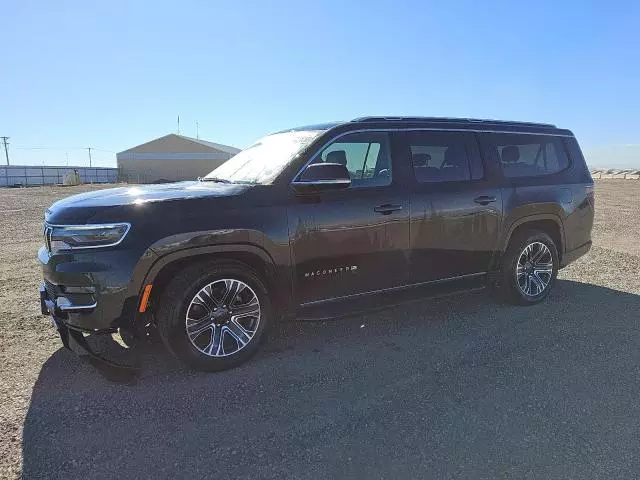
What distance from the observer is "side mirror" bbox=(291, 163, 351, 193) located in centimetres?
400

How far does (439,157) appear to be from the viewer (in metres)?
4.97

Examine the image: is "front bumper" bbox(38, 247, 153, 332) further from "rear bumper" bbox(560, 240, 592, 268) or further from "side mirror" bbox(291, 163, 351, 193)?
"rear bumper" bbox(560, 240, 592, 268)

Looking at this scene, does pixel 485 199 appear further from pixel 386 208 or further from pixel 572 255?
pixel 572 255

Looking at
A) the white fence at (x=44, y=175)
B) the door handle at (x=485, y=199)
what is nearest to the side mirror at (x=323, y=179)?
the door handle at (x=485, y=199)

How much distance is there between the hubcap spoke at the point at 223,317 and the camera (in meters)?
3.81

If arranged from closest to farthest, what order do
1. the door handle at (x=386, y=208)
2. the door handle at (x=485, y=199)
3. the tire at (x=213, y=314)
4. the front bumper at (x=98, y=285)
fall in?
the front bumper at (x=98, y=285) < the tire at (x=213, y=314) < the door handle at (x=386, y=208) < the door handle at (x=485, y=199)

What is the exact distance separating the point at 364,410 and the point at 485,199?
285 centimetres

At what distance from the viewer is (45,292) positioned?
3.94 m

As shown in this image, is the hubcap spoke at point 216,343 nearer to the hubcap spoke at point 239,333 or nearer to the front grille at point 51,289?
the hubcap spoke at point 239,333

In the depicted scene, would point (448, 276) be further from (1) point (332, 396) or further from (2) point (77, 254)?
(2) point (77, 254)

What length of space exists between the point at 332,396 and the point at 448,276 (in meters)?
2.10

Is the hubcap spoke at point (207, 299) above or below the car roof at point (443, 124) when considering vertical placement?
below

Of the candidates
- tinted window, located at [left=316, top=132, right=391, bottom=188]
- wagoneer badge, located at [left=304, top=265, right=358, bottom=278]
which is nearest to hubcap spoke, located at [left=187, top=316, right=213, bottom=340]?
wagoneer badge, located at [left=304, top=265, right=358, bottom=278]

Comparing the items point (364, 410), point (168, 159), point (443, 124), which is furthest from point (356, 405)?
point (168, 159)
